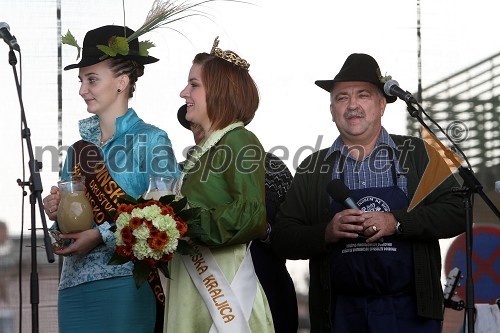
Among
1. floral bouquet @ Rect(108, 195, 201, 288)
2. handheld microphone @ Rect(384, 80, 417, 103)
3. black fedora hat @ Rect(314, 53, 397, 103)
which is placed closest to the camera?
floral bouquet @ Rect(108, 195, 201, 288)

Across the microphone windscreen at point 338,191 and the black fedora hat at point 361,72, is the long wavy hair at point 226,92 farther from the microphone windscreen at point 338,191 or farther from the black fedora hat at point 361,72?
the black fedora hat at point 361,72

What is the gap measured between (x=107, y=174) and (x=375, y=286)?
1045mm

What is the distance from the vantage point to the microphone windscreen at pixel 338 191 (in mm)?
3729

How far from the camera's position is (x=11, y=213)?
4727 mm

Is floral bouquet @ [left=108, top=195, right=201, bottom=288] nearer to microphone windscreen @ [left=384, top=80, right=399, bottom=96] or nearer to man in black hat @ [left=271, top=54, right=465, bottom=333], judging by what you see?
man in black hat @ [left=271, top=54, right=465, bottom=333]

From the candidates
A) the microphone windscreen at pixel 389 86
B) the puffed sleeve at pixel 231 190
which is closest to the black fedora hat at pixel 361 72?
the microphone windscreen at pixel 389 86

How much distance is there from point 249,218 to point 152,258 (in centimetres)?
34

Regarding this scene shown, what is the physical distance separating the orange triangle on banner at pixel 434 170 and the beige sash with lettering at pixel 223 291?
0.76 meters

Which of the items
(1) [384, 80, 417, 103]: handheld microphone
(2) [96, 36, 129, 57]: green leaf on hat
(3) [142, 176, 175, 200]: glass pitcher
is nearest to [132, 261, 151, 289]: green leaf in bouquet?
(3) [142, 176, 175, 200]: glass pitcher

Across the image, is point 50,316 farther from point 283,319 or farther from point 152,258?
point 152,258

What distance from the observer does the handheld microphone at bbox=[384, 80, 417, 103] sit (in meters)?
3.79

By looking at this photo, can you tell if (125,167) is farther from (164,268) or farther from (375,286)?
(375,286)

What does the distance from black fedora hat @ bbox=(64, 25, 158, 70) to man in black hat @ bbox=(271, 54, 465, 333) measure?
0.81 m

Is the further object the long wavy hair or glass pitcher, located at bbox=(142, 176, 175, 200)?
the long wavy hair
